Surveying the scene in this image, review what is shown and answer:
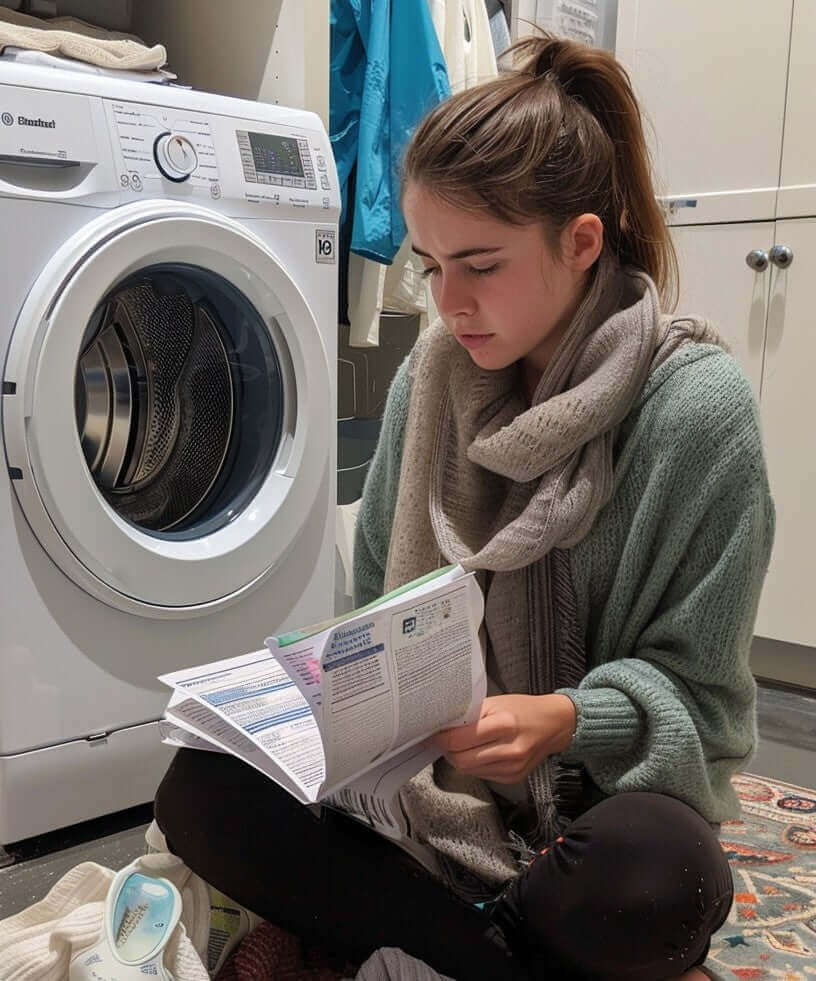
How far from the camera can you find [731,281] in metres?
Result: 1.83

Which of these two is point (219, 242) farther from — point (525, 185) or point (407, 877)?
point (407, 877)

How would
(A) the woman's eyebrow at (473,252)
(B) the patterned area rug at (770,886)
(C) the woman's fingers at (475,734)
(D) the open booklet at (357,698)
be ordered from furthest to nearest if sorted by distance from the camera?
(B) the patterned area rug at (770,886)
(A) the woman's eyebrow at (473,252)
(C) the woman's fingers at (475,734)
(D) the open booklet at (357,698)

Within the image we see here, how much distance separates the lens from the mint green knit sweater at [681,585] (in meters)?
0.76

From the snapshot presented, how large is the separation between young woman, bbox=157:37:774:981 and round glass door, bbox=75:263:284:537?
456 mm

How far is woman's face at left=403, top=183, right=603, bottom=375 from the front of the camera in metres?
0.81

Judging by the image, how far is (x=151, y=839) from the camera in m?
0.91

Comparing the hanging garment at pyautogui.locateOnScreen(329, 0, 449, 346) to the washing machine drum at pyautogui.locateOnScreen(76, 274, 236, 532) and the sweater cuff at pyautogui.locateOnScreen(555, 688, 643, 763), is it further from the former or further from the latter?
the sweater cuff at pyautogui.locateOnScreen(555, 688, 643, 763)

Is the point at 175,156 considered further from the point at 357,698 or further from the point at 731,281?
the point at 731,281

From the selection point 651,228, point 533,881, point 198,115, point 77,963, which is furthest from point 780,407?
point 77,963

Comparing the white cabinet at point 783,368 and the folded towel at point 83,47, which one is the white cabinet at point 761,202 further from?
the folded towel at point 83,47

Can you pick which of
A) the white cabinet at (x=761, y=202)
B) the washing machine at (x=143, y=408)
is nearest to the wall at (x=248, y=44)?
the washing machine at (x=143, y=408)

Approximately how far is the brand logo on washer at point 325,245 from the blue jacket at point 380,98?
317 millimetres

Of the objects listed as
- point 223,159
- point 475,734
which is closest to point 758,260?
point 223,159

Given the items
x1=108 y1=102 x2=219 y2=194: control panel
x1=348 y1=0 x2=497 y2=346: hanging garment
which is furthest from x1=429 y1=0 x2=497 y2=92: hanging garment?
x1=108 y1=102 x2=219 y2=194: control panel
